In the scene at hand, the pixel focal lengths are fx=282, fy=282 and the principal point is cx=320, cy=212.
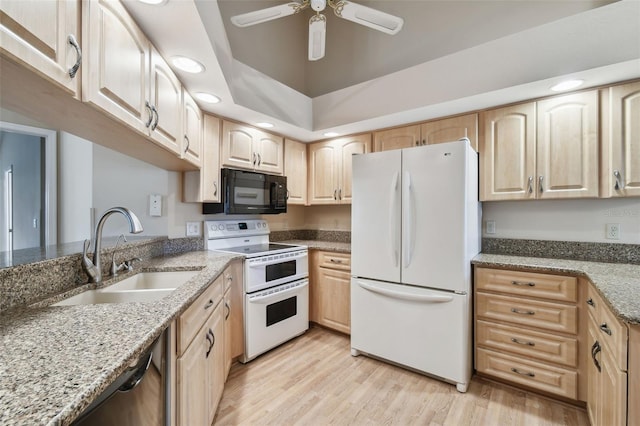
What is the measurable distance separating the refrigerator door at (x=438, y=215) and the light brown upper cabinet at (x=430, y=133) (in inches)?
15.0

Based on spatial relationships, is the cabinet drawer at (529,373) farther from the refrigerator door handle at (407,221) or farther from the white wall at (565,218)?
the white wall at (565,218)

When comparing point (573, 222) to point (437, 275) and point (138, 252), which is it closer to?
point (437, 275)

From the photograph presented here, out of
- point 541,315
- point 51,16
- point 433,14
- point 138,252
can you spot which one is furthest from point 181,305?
point 433,14

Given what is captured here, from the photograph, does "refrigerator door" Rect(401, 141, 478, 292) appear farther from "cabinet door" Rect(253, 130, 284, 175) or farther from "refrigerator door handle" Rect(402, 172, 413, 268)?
"cabinet door" Rect(253, 130, 284, 175)

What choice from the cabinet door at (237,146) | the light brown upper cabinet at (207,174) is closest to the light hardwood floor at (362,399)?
the light brown upper cabinet at (207,174)

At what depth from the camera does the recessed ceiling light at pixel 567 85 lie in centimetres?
183

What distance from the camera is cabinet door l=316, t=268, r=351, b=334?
2.72 metres

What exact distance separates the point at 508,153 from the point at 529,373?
61.6 inches

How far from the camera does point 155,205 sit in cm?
224

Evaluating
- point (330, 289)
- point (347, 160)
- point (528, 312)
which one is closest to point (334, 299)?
point (330, 289)

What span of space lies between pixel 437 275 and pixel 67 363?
6.55 ft

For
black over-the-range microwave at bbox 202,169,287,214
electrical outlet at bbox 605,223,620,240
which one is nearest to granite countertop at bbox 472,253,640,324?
electrical outlet at bbox 605,223,620,240

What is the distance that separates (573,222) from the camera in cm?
216

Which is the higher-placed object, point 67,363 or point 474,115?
point 474,115
